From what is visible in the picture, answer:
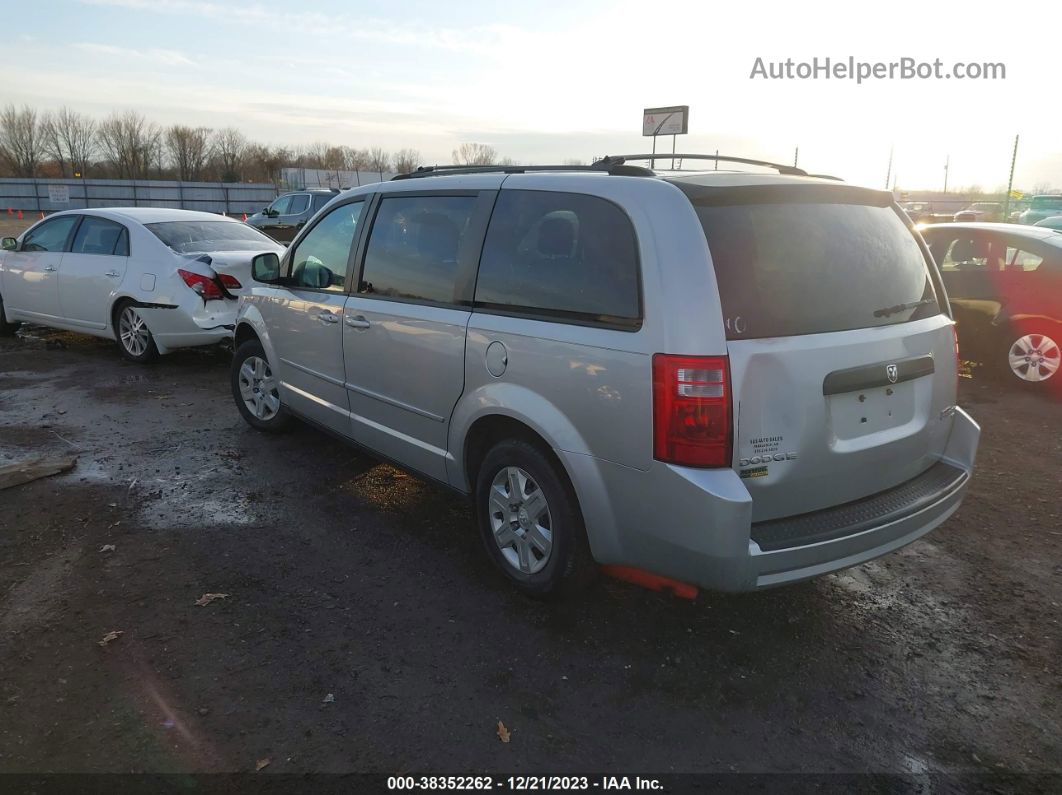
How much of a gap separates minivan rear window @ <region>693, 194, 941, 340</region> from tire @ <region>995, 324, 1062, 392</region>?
5088 mm

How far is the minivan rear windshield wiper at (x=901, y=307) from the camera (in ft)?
10.3

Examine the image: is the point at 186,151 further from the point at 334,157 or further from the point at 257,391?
the point at 257,391

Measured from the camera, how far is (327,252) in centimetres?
488

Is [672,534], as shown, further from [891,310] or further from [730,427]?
[891,310]

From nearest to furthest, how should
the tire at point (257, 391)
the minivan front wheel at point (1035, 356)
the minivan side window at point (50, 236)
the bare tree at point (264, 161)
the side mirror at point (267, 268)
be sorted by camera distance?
the side mirror at point (267, 268) < the tire at point (257, 391) < the minivan front wheel at point (1035, 356) < the minivan side window at point (50, 236) < the bare tree at point (264, 161)

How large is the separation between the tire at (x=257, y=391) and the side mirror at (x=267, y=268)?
22.6 inches

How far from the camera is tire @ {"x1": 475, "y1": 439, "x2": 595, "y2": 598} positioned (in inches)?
128

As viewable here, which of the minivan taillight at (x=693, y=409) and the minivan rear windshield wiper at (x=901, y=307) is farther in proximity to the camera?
the minivan rear windshield wiper at (x=901, y=307)

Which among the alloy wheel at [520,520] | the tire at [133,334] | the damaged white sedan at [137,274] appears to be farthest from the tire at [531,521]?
the tire at [133,334]

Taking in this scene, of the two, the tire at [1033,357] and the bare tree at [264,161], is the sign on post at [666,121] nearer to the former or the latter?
the tire at [1033,357]

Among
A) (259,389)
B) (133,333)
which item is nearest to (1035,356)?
(259,389)

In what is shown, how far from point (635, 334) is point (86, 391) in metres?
6.54

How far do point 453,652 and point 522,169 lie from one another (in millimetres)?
2372

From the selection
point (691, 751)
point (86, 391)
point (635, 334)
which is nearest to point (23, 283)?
point (86, 391)
